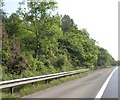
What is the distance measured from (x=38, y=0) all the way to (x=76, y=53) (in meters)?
30.2

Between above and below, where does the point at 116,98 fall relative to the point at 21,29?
below

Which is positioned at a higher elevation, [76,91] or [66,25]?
[66,25]

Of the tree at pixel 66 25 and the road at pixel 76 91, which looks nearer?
the road at pixel 76 91

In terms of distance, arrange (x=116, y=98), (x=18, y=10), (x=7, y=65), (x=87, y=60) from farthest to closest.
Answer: (x=87, y=60) → (x=18, y=10) → (x=7, y=65) → (x=116, y=98)

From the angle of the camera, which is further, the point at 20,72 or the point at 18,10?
the point at 18,10

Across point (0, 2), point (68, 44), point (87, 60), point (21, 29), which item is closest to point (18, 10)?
point (21, 29)

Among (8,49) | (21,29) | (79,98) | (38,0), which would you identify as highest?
(38,0)

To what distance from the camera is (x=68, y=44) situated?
67.2 metres

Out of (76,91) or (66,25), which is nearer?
(76,91)

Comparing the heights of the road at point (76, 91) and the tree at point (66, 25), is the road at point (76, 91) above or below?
below

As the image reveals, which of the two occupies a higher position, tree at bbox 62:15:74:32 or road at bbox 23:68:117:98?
tree at bbox 62:15:74:32

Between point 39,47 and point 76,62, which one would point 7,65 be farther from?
point 76,62

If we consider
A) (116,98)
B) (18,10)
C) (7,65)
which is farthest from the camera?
(18,10)

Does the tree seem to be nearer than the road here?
No
